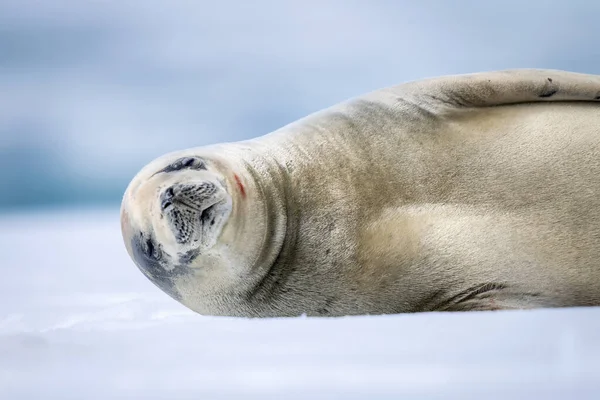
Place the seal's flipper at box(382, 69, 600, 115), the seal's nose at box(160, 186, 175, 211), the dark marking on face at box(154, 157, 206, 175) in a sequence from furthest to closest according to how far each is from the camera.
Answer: the seal's flipper at box(382, 69, 600, 115)
the dark marking on face at box(154, 157, 206, 175)
the seal's nose at box(160, 186, 175, 211)

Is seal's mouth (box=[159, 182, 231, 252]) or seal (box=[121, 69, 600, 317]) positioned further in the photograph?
seal (box=[121, 69, 600, 317])

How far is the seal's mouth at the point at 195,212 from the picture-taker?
2135 mm

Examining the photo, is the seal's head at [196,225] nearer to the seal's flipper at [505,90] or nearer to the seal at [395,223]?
the seal at [395,223]

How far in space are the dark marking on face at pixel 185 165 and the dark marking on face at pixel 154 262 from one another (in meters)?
Result: 0.20

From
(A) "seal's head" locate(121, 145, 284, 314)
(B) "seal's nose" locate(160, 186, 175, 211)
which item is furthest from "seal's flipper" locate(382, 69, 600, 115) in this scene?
(B) "seal's nose" locate(160, 186, 175, 211)

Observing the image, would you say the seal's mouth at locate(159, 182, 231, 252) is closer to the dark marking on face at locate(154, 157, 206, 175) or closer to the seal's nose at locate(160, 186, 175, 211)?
the seal's nose at locate(160, 186, 175, 211)

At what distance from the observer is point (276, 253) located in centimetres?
240

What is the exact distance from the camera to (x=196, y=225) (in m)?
2.17

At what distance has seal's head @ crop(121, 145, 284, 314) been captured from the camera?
2158mm

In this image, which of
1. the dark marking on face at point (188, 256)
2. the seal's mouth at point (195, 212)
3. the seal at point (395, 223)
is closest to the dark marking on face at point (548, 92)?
the seal at point (395, 223)

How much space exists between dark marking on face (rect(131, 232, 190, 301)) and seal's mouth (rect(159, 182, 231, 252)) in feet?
0.27

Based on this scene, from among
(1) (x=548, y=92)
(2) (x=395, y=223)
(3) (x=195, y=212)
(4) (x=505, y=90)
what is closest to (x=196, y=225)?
(3) (x=195, y=212)

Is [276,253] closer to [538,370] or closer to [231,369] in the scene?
[231,369]

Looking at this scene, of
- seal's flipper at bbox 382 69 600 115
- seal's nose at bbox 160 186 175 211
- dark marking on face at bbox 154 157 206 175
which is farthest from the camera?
seal's flipper at bbox 382 69 600 115
